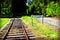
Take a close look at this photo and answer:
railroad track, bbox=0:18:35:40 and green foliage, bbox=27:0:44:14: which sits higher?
railroad track, bbox=0:18:35:40

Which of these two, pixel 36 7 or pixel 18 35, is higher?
pixel 18 35

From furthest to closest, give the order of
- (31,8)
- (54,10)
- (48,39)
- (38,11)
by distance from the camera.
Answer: (31,8) → (38,11) → (54,10) → (48,39)

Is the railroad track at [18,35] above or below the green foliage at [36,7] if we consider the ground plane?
above

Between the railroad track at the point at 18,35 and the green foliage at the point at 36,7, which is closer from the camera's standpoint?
the railroad track at the point at 18,35

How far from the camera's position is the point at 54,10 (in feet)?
125

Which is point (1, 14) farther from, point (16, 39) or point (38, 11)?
point (16, 39)

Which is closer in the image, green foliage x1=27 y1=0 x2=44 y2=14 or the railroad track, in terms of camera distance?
the railroad track

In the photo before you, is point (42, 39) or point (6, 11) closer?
point (42, 39)

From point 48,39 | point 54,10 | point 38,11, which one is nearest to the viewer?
point 48,39

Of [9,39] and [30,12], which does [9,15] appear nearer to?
[30,12]

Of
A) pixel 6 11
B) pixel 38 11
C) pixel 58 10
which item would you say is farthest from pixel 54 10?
pixel 6 11

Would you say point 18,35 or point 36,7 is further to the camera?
point 36,7

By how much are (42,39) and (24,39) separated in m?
1.09

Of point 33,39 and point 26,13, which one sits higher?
point 33,39
